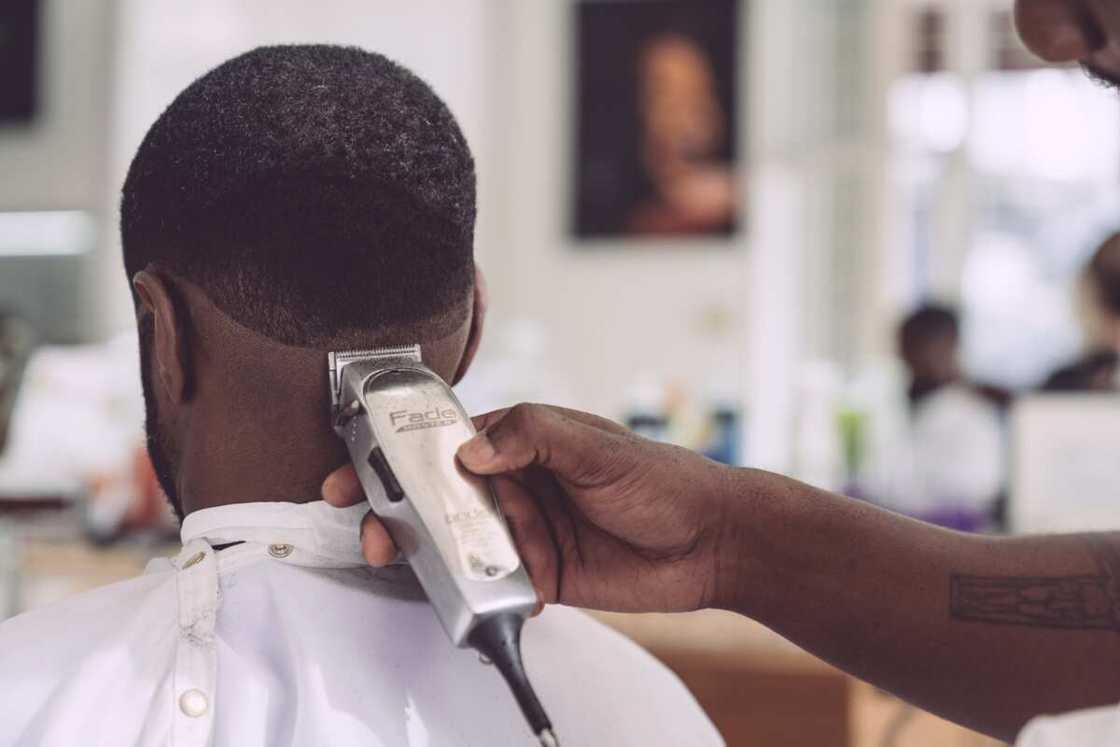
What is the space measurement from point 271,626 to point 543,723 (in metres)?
0.23

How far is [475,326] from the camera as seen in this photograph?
923 millimetres

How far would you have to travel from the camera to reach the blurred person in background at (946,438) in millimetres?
2582

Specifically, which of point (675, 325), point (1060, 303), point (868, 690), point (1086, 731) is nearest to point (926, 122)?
point (1060, 303)

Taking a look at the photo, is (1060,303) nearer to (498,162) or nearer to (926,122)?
(926,122)

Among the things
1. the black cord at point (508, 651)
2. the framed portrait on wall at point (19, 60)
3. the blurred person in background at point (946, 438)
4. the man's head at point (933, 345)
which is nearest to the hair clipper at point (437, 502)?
the black cord at point (508, 651)

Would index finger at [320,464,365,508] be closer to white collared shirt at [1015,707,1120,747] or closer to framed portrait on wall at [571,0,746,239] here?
white collared shirt at [1015,707,1120,747]

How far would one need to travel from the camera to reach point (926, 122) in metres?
5.29

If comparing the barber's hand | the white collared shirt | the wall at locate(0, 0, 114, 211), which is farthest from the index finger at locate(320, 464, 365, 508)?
the wall at locate(0, 0, 114, 211)

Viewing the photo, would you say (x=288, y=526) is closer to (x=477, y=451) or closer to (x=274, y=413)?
(x=274, y=413)

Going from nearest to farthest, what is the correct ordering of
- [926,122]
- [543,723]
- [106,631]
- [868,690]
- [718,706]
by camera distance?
[543,723], [106,631], [718,706], [868,690], [926,122]

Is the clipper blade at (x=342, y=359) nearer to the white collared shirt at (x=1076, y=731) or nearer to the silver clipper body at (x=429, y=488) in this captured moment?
the silver clipper body at (x=429, y=488)

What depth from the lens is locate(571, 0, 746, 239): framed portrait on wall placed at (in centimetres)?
530

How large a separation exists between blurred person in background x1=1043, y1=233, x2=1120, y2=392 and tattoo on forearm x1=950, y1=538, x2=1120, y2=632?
1611mm

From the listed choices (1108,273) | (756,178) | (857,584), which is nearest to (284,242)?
(857,584)
